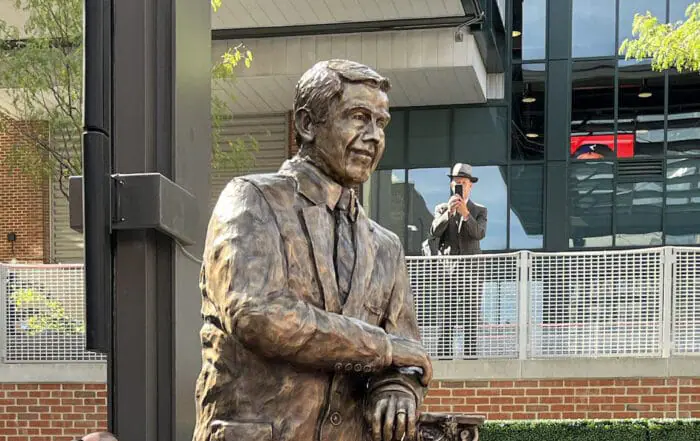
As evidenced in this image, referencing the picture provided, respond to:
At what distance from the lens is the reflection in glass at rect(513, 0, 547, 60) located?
1777 cm

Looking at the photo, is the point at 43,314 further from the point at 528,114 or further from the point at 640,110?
the point at 640,110

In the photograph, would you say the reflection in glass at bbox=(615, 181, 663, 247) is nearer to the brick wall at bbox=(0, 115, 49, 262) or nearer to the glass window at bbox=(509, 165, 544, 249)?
the glass window at bbox=(509, 165, 544, 249)

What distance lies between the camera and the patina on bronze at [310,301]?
8.11ft

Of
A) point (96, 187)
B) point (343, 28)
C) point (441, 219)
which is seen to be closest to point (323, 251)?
point (96, 187)

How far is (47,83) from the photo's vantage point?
1016 cm

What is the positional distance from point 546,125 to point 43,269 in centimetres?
994

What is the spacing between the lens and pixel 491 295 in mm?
10445

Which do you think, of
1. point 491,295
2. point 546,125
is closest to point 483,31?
point 546,125

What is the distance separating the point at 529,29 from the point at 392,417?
1616cm

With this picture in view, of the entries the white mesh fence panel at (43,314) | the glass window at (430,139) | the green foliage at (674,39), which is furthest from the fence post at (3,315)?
the glass window at (430,139)

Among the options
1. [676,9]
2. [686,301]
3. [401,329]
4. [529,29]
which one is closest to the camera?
[401,329]

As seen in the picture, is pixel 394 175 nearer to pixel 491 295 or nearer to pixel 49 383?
pixel 491 295

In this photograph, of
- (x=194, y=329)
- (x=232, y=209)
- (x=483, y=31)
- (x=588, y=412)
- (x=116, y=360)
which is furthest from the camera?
(x=483, y=31)

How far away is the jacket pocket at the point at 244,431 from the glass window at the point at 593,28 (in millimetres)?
15834
